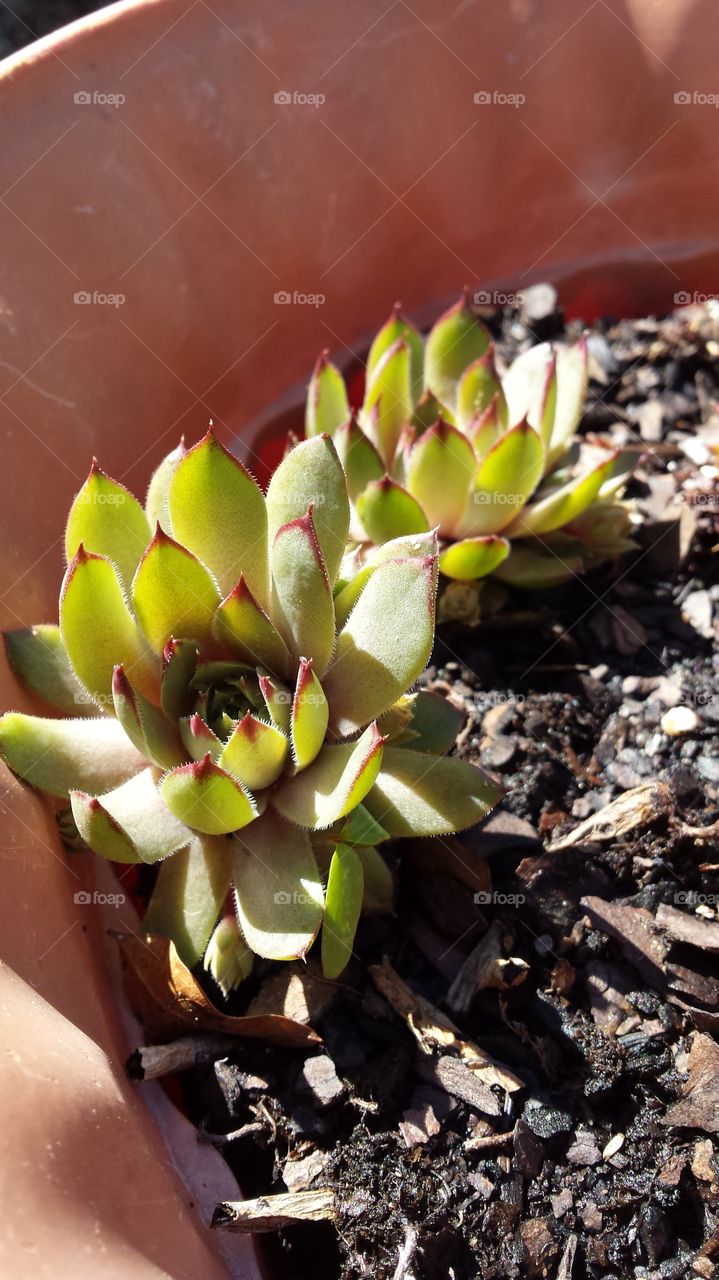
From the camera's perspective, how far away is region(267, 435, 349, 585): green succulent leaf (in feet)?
3.41

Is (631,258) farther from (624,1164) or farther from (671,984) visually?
(624,1164)

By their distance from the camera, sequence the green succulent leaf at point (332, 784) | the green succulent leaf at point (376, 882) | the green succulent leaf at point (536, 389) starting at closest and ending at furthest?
the green succulent leaf at point (332, 784) < the green succulent leaf at point (376, 882) < the green succulent leaf at point (536, 389)

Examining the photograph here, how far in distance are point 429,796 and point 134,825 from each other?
1.03 feet

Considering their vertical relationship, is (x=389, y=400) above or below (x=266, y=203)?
below

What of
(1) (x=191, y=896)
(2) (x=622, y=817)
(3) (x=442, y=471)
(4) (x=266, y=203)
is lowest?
(2) (x=622, y=817)

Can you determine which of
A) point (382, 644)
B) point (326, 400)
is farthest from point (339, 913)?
point (326, 400)

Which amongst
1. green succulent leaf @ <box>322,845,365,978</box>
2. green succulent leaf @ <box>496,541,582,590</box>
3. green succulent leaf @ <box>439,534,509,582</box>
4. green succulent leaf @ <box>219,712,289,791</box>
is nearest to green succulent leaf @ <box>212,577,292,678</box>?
green succulent leaf @ <box>219,712,289,791</box>

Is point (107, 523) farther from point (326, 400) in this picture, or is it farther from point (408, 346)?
point (408, 346)

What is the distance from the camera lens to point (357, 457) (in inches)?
54.5

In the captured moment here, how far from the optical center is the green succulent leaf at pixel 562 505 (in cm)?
135

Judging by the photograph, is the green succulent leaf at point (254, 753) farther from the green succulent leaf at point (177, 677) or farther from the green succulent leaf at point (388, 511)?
the green succulent leaf at point (388, 511)

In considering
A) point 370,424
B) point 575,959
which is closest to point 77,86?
point 370,424

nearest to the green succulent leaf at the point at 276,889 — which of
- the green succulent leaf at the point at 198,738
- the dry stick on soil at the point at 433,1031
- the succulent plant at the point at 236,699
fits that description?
the succulent plant at the point at 236,699

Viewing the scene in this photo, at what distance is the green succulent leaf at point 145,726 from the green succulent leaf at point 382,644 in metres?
0.18
